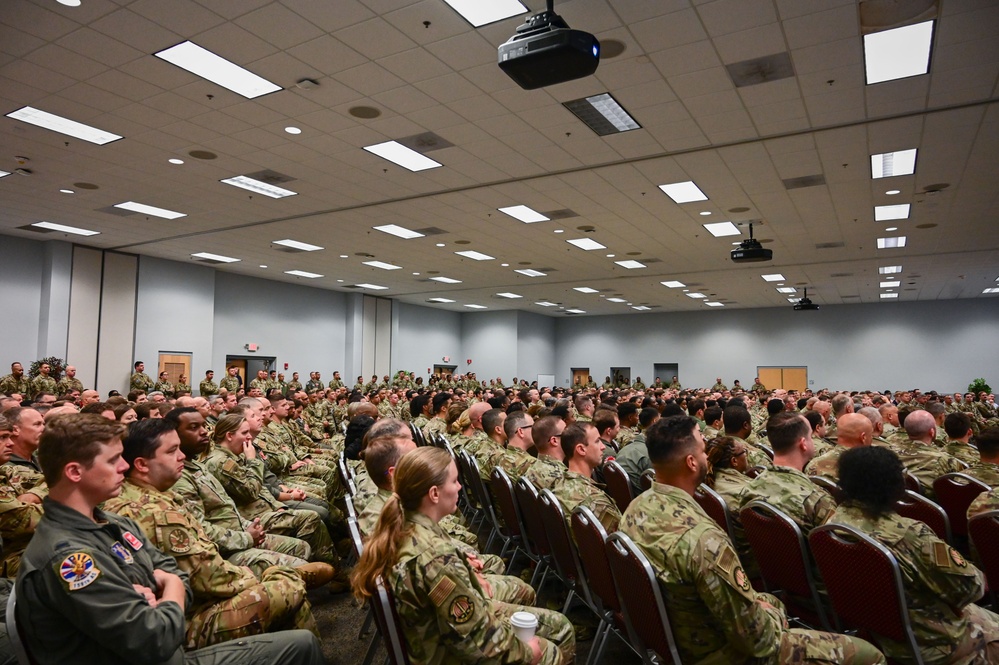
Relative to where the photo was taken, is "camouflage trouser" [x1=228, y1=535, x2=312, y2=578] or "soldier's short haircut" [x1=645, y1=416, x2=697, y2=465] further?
"camouflage trouser" [x1=228, y1=535, x2=312, y2=578]

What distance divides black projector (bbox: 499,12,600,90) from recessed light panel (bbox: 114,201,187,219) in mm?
9469

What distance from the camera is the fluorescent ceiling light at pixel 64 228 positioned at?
1252 cm

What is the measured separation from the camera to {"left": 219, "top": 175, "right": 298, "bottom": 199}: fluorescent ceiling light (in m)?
9.56

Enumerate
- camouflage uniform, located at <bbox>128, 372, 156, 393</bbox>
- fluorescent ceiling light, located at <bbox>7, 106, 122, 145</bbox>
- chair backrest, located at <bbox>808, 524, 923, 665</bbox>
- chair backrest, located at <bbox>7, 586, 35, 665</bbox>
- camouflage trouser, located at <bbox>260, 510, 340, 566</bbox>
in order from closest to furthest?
chair backrest, located at <bbox>7, 586, 35, 665</bbox> < chair backrest, located at <bbox>808, 524, 923, 665</bbox> < camouflage trouser, located at <bbox>260, 510, 340, 566</bbox> < fluorescent ceiling light, located at <bbox>7, 106, 122, 145</bbox> < camouflage uniform, located at <bbox>128, 372, 156, 393</bbox>

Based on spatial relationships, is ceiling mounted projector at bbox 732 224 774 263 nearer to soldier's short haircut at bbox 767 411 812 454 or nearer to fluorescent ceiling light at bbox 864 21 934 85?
fluorescent ceiling light at bbox 864 21 934 85

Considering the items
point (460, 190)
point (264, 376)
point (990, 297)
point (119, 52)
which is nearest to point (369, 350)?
point (264, 376)

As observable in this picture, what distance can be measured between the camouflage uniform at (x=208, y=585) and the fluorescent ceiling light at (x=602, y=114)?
557 cm

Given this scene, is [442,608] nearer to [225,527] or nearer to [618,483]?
[225,527]

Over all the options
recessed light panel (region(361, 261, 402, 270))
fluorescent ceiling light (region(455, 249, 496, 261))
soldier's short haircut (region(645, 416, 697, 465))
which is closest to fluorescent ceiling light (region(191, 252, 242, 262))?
recessed light panel (region(361, 261, 402, 270))

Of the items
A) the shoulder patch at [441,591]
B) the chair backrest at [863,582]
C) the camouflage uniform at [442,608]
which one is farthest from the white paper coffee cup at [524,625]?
the chair backrest at [863,582]

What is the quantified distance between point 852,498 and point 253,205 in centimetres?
1059

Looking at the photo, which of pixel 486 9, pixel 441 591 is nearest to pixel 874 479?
pixel 441 591

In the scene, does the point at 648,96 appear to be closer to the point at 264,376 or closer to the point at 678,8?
the point at 678,8

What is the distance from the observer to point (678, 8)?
16.0 ft
